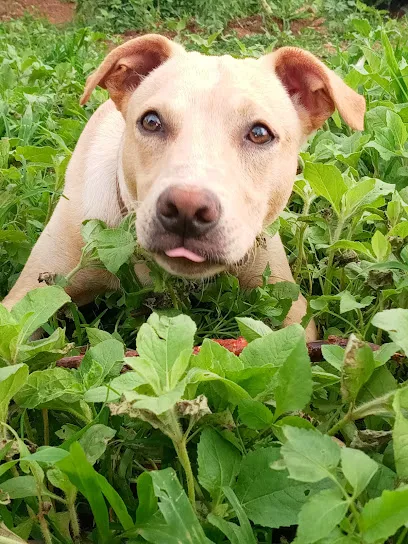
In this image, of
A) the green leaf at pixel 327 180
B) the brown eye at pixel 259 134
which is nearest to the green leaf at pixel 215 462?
the green leaf at pixel 327 180

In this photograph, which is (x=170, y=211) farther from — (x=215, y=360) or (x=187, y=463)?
(x=187, y=463)

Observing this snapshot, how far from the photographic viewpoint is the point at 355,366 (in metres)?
1.28

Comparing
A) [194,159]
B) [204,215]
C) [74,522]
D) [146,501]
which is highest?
[194,159]

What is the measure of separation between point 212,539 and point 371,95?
3.39 meters

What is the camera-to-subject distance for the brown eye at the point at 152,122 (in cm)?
239

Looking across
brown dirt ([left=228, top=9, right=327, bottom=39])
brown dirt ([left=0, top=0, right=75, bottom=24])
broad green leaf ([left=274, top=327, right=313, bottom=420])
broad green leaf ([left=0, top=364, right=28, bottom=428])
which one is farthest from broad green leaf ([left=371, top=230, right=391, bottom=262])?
brown dirt ([left=0, top=0, right=75, bottom=24])

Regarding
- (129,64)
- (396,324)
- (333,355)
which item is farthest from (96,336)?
(129,64)

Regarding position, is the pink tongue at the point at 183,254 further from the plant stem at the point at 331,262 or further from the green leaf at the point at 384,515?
the green leaf at the point at 384,515

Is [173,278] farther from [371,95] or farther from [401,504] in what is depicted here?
[371,95]

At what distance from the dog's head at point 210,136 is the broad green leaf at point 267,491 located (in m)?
0.88

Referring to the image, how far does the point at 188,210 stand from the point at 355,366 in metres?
0.82

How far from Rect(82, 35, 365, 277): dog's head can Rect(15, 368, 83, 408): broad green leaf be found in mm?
692

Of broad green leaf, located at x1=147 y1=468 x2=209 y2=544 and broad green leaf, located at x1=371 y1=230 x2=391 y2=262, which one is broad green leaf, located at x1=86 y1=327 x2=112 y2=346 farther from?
broad green leaf, located at x1=371 y1=230 x2=391 y2=262

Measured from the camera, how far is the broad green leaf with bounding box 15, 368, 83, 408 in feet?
4.63
